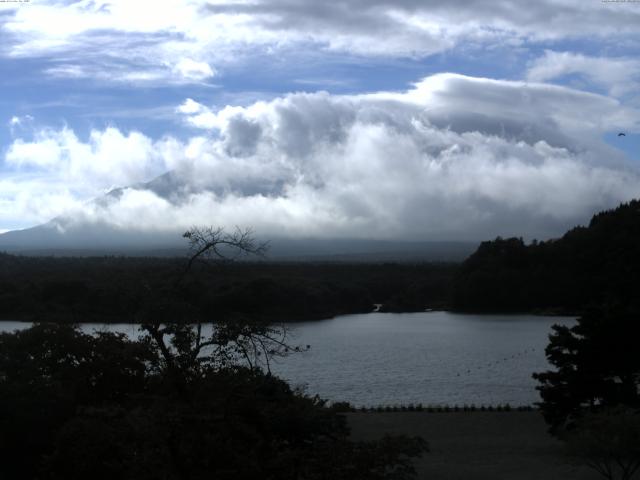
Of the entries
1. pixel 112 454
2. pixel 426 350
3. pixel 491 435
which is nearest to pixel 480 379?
pixel 426 350

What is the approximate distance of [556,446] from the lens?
47.8 feet

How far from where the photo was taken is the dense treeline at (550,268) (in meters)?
50.4

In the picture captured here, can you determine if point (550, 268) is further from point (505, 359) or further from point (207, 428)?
point (207, 428)

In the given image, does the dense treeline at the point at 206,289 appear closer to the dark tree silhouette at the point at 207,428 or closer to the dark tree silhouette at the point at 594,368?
the dark tree silhouette at the point at 207,428

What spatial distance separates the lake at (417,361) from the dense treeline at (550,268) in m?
8.33

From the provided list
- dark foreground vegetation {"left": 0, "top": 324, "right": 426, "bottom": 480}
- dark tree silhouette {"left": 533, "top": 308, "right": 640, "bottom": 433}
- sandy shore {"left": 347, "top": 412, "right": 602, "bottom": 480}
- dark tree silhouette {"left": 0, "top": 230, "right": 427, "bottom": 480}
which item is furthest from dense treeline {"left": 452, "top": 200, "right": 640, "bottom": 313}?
dark tree silhouette {"left": 0, "top": 230, "right": 427, "bottom": 480}

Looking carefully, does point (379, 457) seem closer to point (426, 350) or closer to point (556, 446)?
point (556, 446)

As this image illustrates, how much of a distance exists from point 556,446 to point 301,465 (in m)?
Answer: 9.78

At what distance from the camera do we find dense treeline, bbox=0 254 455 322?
7270 millimetres

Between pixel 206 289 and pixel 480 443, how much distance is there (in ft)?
23.9

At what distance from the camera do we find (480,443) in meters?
15.1

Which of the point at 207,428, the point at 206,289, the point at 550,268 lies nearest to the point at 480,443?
the point at 206,289

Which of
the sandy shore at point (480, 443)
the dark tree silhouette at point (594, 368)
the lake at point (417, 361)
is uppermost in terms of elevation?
the dark tree silhouette at point (594, 368)

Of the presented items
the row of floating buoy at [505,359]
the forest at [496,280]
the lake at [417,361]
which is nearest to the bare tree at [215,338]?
the lake at [417,361]
